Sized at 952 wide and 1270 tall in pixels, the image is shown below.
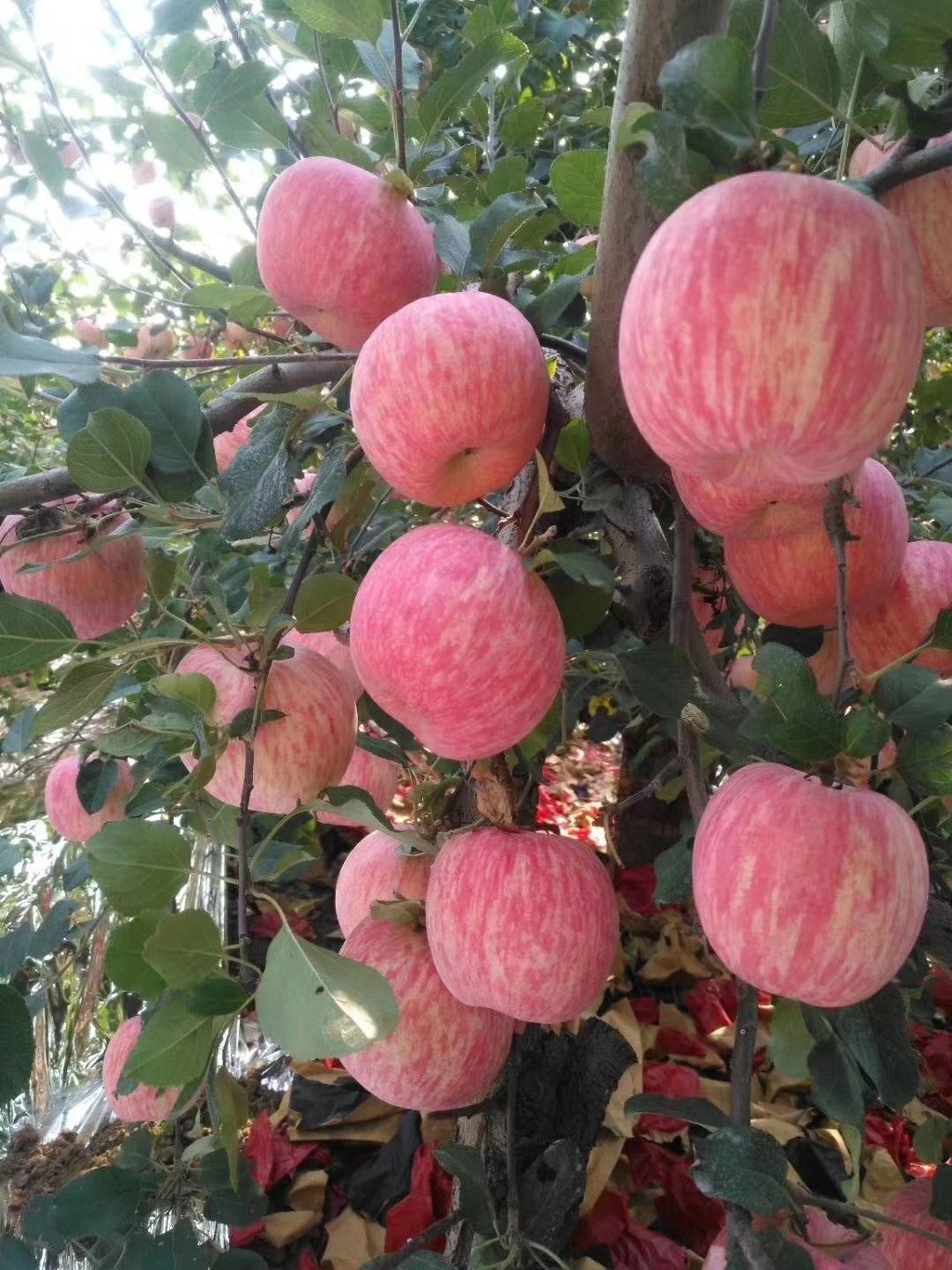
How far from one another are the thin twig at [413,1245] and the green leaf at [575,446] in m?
0.74

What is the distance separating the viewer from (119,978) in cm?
60

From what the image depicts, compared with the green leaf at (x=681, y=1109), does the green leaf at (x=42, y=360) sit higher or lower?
higher

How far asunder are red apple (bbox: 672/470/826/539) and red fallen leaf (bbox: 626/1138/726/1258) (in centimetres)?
137

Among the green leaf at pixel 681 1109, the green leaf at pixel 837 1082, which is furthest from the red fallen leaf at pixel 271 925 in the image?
the green leaf at pixel 837 1082

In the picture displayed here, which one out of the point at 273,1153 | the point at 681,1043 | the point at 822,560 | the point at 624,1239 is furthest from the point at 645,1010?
the point at 822,560

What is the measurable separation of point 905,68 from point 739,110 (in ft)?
0.80

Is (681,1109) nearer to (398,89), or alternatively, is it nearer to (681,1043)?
(398,89)

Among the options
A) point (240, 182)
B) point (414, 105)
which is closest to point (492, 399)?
point (414, 105)

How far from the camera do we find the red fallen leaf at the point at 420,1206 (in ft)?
4.54

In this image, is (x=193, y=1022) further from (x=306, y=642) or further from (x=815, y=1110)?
(x=815, y=1110)

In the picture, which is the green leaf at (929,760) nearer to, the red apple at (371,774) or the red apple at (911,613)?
the red apple at (911,613)

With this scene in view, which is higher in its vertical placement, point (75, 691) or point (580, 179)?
point (580, 179)

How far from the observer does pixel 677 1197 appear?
1.57 metres

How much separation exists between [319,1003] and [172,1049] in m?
0.14
